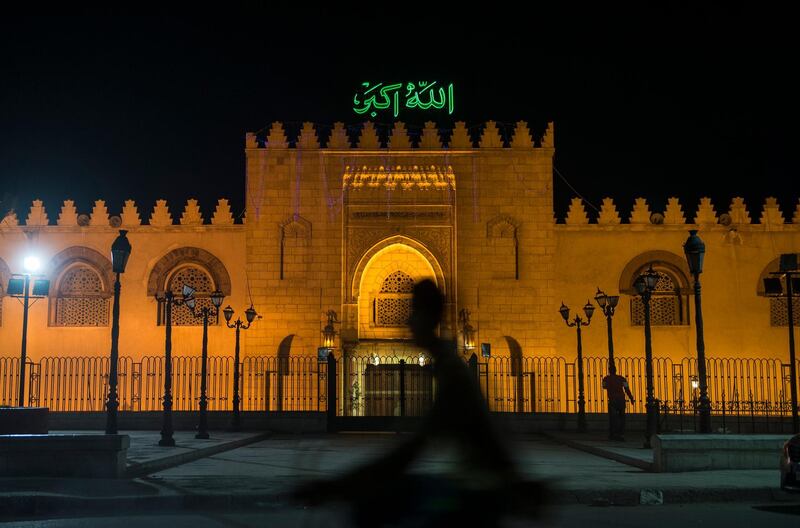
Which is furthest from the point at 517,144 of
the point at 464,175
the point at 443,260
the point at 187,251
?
the point at 187,251

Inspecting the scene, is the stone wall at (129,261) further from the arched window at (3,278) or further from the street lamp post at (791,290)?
Result: the street lamp post at (791,290)

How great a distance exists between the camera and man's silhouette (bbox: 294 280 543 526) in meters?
3.16

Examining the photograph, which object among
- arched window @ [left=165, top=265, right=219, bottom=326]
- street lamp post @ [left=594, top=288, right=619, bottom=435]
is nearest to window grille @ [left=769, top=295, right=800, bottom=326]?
street lamp post @ [left=594, top=288, right=619, bottom=435]

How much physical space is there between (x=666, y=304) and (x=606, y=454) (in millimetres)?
11107

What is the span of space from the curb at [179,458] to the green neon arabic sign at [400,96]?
36.0ft

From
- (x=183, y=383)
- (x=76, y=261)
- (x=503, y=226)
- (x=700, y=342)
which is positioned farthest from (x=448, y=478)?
(x=76, y=261)

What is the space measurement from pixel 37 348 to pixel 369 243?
9391 millimetres

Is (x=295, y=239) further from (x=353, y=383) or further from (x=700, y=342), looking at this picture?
(x=700, y=342)

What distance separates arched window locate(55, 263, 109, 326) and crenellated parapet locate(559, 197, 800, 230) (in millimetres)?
12970

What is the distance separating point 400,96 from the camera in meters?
26.2

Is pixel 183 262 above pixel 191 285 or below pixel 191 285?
above

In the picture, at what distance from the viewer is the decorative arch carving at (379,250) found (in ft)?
82.3

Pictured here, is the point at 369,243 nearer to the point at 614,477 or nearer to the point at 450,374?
the point at 614,477

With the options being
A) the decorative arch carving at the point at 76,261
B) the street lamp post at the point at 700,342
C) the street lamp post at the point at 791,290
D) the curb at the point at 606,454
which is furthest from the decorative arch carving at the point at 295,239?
the street lamp post at the point at 700,342
